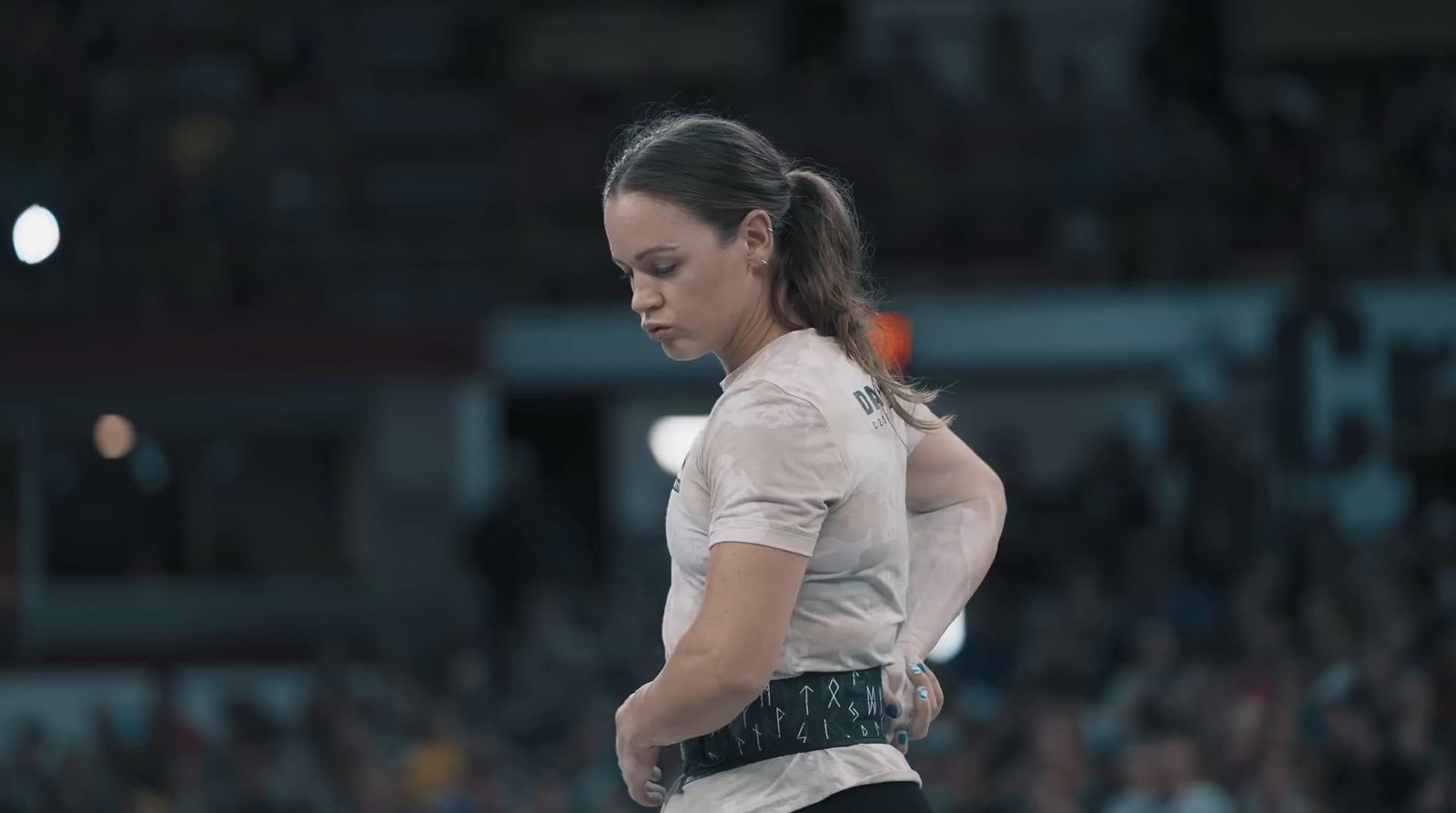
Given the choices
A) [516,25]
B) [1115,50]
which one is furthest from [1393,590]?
[516,25]

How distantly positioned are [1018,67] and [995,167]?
104 cm

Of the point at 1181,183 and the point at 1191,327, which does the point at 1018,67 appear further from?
the point at 1191,327

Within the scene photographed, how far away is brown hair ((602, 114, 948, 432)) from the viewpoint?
87.7 inches

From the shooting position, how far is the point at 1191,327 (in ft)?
39.8

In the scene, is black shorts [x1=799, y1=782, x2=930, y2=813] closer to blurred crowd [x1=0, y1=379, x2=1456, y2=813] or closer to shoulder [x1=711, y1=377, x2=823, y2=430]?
shoulder [x1=711, y1=377, x2=823, y2=430]

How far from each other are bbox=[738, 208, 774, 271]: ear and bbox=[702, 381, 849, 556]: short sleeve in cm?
17

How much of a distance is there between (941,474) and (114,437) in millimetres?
12086

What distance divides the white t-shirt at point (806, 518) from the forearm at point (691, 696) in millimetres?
116

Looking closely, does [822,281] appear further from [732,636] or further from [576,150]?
[576,150]

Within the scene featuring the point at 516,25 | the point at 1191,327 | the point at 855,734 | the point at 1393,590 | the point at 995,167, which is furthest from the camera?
the point at 516,25

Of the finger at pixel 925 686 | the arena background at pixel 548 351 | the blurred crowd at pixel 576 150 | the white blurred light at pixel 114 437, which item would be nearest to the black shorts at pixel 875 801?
the finger at pixel 925 686

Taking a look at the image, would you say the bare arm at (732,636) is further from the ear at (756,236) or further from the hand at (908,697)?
the ear at (756,236)

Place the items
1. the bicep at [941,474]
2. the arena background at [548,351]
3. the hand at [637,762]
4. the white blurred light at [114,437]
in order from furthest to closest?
1. the white blurred light at [114,437]
2. the arena background at [548,351]
3. the bicep at [941,474]
4. the hand at [637,762]

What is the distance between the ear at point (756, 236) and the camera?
2262mm
